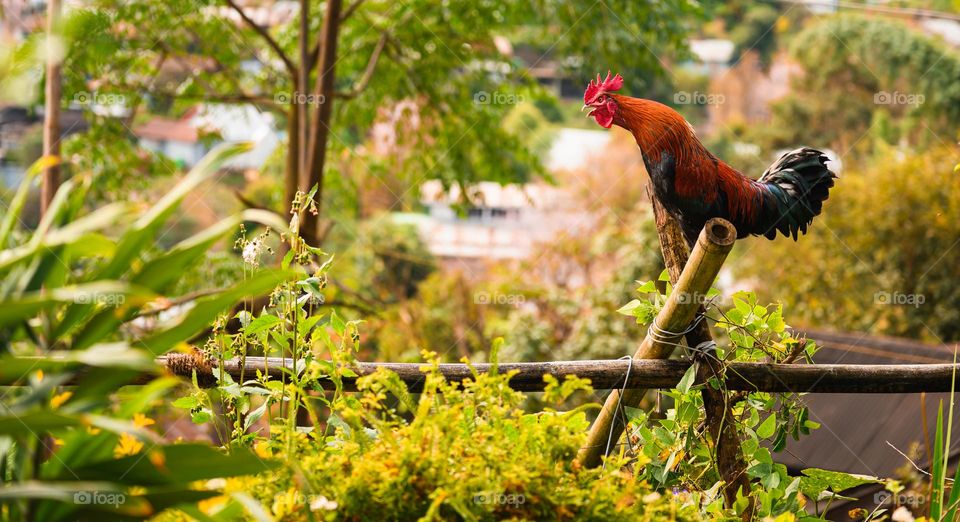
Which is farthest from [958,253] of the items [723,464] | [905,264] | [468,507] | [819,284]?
[468,507]

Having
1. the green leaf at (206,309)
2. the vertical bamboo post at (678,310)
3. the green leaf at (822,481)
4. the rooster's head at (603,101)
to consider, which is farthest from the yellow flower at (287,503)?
the rooster's head at (603,101)

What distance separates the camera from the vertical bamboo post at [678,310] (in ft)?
5.63

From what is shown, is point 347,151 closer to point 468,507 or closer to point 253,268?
point 253,268

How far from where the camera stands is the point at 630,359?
6.00 ft

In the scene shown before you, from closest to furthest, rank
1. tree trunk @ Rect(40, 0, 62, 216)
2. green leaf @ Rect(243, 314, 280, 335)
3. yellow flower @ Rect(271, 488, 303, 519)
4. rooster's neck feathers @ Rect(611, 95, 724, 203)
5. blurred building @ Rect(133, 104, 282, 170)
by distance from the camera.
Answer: yellow flower @ Rect(271, 488, 303, 519), green leaf @ Rect(243, 314, 280, 335), rooster's neck feathers @ Rect(611, 95, 724, 203), tree trunk @ Rect(40, 0, 62, 216), blurred building @ Rect(133, 104, 282, 170)

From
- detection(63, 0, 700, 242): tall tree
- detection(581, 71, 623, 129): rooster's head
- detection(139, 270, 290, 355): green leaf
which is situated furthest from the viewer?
detection(63, 0, 700, 242): tall tree

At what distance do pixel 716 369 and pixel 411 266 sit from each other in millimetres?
11791

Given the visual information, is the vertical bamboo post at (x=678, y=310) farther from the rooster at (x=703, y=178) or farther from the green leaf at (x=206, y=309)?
the green leaf at (x=206, y=309)

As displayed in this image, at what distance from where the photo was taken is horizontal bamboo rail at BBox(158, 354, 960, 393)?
1.78m

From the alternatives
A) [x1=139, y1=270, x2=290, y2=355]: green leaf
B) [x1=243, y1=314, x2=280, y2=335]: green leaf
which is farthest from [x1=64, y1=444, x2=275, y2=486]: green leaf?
[x1=243, y1=314, x2=280, y2=335]: green leaf

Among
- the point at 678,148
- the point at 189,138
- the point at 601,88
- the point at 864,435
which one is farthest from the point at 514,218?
the point at 678,148

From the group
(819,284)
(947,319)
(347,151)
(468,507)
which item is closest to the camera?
(468,507)

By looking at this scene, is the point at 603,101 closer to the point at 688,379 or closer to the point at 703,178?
the point at 703,178

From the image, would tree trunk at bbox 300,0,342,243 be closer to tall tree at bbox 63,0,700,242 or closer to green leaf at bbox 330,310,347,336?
tall tree at bbox 63,0,700,242
